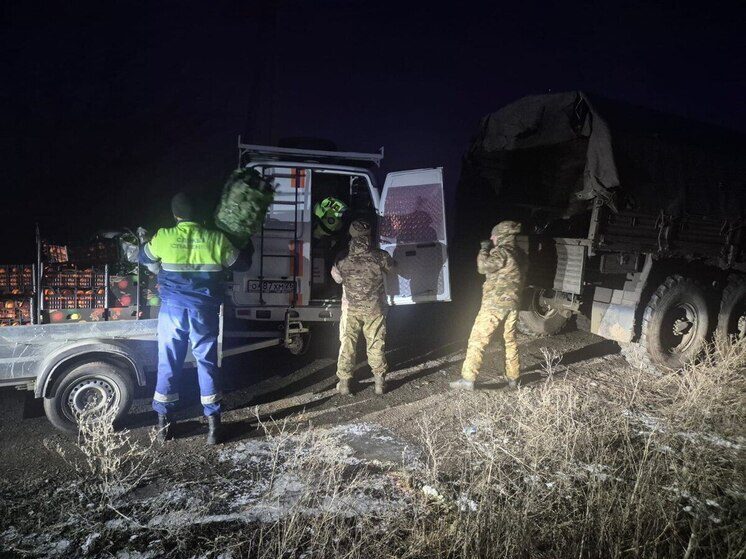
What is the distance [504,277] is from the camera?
15.6 feet

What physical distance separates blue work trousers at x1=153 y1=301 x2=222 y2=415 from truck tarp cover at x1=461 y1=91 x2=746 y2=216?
14.6 feet

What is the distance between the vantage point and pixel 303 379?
521cm

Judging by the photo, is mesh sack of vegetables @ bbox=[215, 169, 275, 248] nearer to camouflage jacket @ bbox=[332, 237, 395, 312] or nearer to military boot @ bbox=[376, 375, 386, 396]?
camouflage jacket @ bbox=[332, 237, 395, 312]

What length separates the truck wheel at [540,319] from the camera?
6672mm

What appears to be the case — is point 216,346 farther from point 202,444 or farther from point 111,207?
point 111,207

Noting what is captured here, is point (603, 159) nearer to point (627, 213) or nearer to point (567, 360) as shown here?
point (627, 213)

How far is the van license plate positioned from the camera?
16.5 ft

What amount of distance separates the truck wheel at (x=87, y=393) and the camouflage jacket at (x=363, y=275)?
7.19 ft

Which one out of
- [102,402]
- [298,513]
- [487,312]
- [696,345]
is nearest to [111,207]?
[102,402]

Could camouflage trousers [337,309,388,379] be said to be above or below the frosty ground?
above

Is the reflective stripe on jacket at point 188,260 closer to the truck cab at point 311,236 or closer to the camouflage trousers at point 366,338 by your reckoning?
the truck cab at point 311,236

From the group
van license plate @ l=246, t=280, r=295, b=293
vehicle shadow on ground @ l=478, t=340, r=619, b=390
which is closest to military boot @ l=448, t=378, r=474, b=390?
vehicle shadow on ground @ l=478, t=340, r=619, b=390

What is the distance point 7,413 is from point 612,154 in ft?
21.7

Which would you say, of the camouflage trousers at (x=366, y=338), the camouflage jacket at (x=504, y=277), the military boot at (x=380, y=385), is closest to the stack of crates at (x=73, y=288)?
the camouflage trousers at (x=366, y=338)
